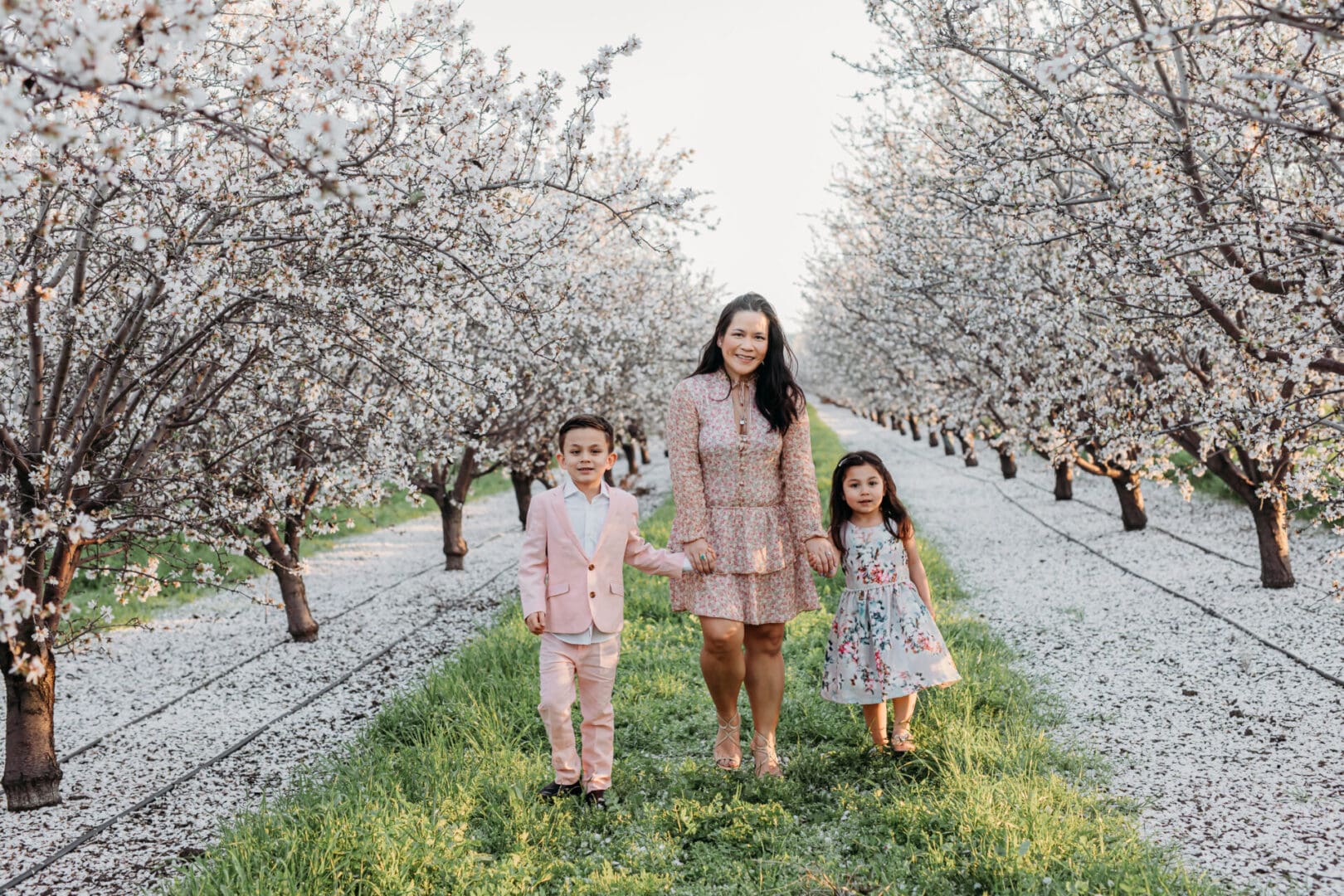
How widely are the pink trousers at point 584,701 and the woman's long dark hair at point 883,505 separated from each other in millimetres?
1284

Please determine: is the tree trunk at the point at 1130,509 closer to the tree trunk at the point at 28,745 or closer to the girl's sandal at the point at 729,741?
the girl's sandal at the point at 729,741

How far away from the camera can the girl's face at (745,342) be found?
13.3ft

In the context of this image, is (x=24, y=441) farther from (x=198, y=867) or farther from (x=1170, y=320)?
(x=1170, y=320)

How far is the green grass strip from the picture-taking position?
329cm

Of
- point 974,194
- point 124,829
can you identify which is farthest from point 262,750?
point 974,194

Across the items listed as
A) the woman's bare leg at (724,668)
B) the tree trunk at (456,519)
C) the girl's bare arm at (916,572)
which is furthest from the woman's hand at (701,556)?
the tree trunk at (456,519)

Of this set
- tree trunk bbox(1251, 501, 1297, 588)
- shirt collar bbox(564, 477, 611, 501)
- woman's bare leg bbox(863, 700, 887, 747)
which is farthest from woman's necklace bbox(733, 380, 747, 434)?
tree trunk bbox(1251, 501, 1297, 588)

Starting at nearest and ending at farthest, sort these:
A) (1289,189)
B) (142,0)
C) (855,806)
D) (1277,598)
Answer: (142,0) → (855,806) → (1289,189) → (1277,598)

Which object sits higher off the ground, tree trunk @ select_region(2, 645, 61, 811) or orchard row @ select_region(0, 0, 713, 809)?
orchard row @ select_region(0, 0, 713, 809)

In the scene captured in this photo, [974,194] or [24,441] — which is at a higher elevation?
[974,194]

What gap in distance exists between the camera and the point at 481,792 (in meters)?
4.10

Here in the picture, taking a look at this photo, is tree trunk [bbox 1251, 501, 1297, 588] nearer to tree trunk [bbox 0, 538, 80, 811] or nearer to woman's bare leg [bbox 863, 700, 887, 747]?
woman's bare leg [bbox 863, 700, 887, 747]

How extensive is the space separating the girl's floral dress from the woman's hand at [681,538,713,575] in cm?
83

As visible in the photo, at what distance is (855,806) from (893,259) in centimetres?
831
